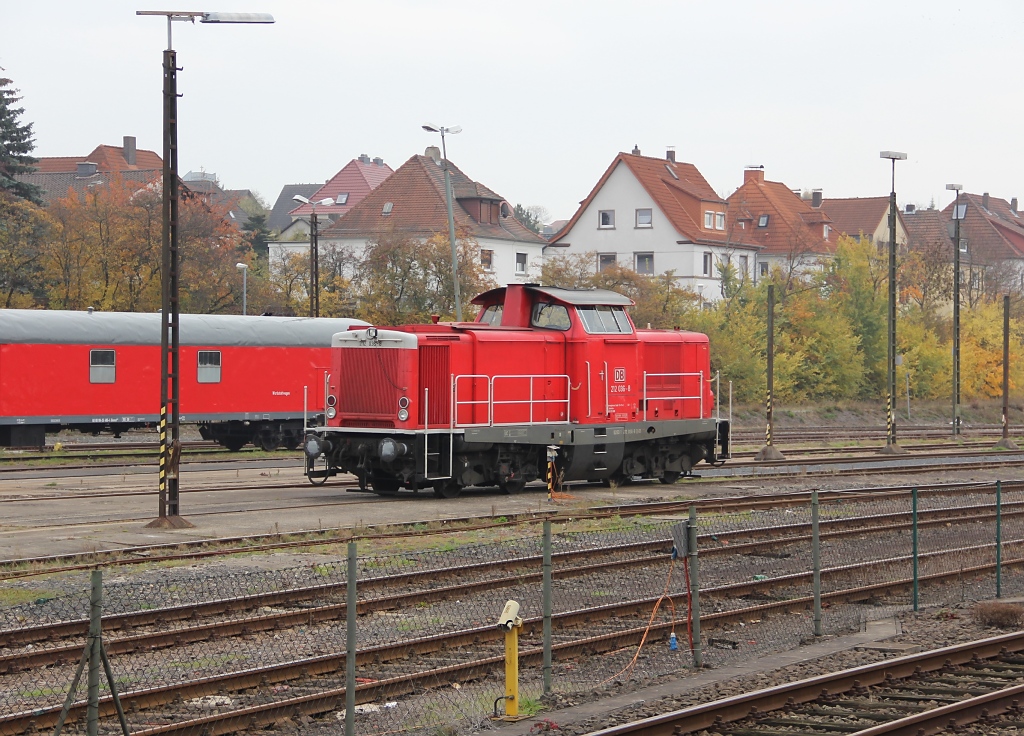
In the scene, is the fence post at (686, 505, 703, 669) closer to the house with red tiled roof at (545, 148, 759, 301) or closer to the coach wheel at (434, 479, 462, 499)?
the coach wheel at (434, 479, 462, 499)

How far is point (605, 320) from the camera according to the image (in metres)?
25.6

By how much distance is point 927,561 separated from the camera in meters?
17.3

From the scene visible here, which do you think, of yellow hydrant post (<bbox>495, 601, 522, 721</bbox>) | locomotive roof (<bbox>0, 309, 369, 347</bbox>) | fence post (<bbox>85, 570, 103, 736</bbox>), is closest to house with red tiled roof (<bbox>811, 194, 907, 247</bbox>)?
locomotive roof (<bbox>0, 309, 369, 347</bbox>)

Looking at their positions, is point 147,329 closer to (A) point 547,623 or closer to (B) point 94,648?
(A) point 547,623

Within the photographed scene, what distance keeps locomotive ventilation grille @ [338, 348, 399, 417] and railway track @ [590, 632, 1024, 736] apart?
1347cm

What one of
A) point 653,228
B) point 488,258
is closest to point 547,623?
point 488,258

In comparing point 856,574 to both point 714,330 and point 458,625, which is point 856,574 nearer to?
point 458,625

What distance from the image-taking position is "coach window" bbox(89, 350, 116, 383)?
31.8m

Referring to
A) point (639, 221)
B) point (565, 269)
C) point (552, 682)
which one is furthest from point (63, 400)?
point (639, 221)

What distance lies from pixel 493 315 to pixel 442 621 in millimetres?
13617

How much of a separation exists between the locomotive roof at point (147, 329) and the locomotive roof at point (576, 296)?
167 inches

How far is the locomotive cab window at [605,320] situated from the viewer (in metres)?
25.2

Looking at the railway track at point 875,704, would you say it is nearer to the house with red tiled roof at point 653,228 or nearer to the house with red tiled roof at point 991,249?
the house with red tiled roof at point 653,228

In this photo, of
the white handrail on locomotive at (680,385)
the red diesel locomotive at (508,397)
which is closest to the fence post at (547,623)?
the red diesel locomotive at (508,397)
